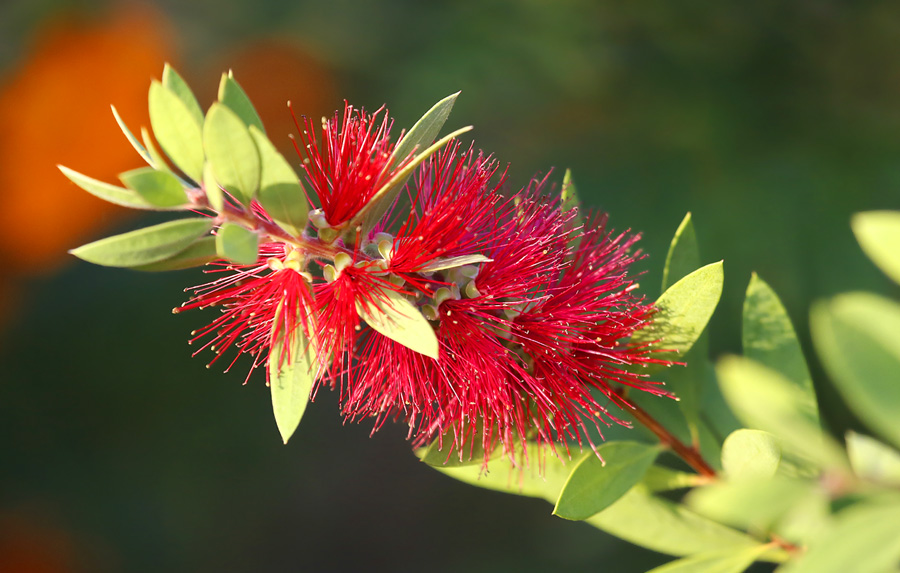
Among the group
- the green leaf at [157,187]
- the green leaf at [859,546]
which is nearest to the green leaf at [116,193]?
the green leaf at [157,187]

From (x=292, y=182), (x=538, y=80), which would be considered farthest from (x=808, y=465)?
(x=538, y=80)

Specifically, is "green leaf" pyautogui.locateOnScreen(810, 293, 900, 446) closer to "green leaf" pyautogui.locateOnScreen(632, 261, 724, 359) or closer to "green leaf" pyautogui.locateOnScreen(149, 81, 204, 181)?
"green leaf" pyautogui.locateOnScreen(632, 261, 724, 359)

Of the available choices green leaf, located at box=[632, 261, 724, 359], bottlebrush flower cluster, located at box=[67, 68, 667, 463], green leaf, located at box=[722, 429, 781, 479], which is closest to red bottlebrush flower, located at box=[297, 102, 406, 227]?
bottlebrush flower cluster, located at box=[67, 68, 667, 463]

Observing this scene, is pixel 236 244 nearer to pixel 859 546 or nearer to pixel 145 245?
pixel 145 245

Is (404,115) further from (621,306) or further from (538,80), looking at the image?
(621,306)

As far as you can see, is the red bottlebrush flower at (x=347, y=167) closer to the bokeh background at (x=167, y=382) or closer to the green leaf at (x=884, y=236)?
the green leaf at (x=884, y=236)

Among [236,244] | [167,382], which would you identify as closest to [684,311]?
[236,244]
